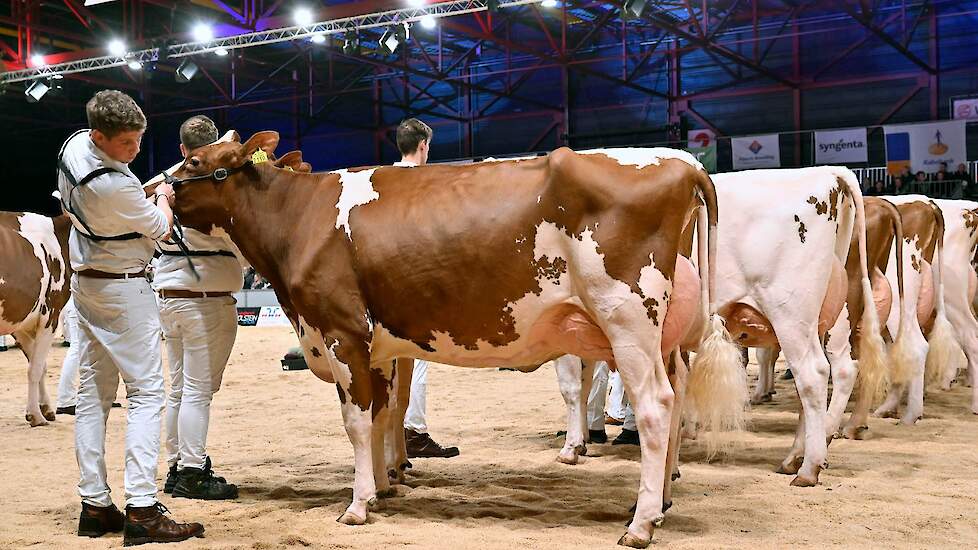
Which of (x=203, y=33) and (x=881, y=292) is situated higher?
(x=203, y=33)

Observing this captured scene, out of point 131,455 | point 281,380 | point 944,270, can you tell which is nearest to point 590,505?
point 131,455

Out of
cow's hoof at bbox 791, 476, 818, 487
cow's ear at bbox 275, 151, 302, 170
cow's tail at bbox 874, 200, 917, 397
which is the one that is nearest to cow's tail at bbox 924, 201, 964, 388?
cow's tail at bbox 874, 200, 917, 397

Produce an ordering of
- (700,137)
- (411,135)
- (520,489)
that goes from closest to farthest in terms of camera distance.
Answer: (520,489) < (411,135) < (700,137)

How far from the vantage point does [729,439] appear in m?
6.42

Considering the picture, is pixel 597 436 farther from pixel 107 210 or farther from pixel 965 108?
pixel 965 108

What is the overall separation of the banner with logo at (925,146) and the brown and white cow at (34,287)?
1626 cm

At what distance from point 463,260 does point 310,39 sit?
15.3m

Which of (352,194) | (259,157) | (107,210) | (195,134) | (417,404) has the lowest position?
(417,404)

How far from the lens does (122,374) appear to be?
4.14 meters

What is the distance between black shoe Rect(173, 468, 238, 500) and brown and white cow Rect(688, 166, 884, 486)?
313 cm

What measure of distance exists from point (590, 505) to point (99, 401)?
8.23 ft

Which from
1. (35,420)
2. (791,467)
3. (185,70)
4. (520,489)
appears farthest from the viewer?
(185,70)

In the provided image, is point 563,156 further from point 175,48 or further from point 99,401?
point 175,48

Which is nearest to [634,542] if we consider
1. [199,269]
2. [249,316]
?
[199,269]
